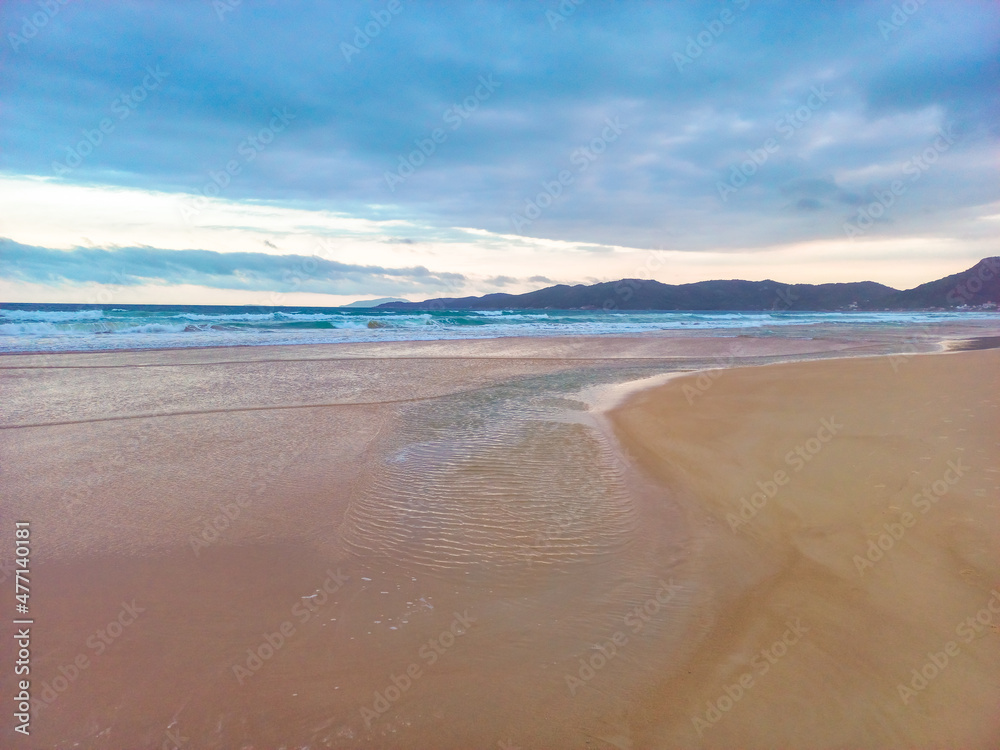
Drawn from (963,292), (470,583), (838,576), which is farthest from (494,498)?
(963,292)

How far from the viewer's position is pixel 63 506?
5.03m

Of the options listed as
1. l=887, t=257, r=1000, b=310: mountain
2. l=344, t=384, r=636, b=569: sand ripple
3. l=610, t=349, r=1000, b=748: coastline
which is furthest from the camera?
l=887, t=257, r=1000, b=310: mountain

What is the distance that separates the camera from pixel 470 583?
12.0 feet

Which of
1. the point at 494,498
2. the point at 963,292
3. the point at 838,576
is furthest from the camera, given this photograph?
the point at 963,292

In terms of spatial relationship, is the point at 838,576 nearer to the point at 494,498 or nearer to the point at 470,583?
the point at 470,583

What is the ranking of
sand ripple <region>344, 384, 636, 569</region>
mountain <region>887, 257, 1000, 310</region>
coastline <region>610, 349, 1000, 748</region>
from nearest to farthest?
coastline <region>610, 349, 1000, 748</region>
sand ripple <region>344, 384, 636, 569</region>
mountain <region>887, 257, 1000, 310</region>

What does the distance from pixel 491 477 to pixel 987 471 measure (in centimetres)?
482

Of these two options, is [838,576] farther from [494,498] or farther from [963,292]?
[963,292]

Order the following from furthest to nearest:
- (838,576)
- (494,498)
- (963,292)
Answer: (963,292) → (494,498) → (838,576)

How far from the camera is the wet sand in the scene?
2545 millimetres

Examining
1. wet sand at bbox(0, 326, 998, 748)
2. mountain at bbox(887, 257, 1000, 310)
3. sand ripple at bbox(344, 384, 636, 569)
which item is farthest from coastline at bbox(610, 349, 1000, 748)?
mountain at bbox(887, 257, 1000, 310)

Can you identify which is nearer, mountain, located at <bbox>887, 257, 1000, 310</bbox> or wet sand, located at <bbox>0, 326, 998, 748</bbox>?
wet sand, located at <bbox>0, 326, 998, 748</bbox>

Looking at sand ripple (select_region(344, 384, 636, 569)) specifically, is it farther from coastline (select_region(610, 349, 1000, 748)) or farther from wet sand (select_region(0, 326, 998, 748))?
coastline (select_region(610, 349, 1000, 748))

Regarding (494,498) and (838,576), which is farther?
(494,498)
